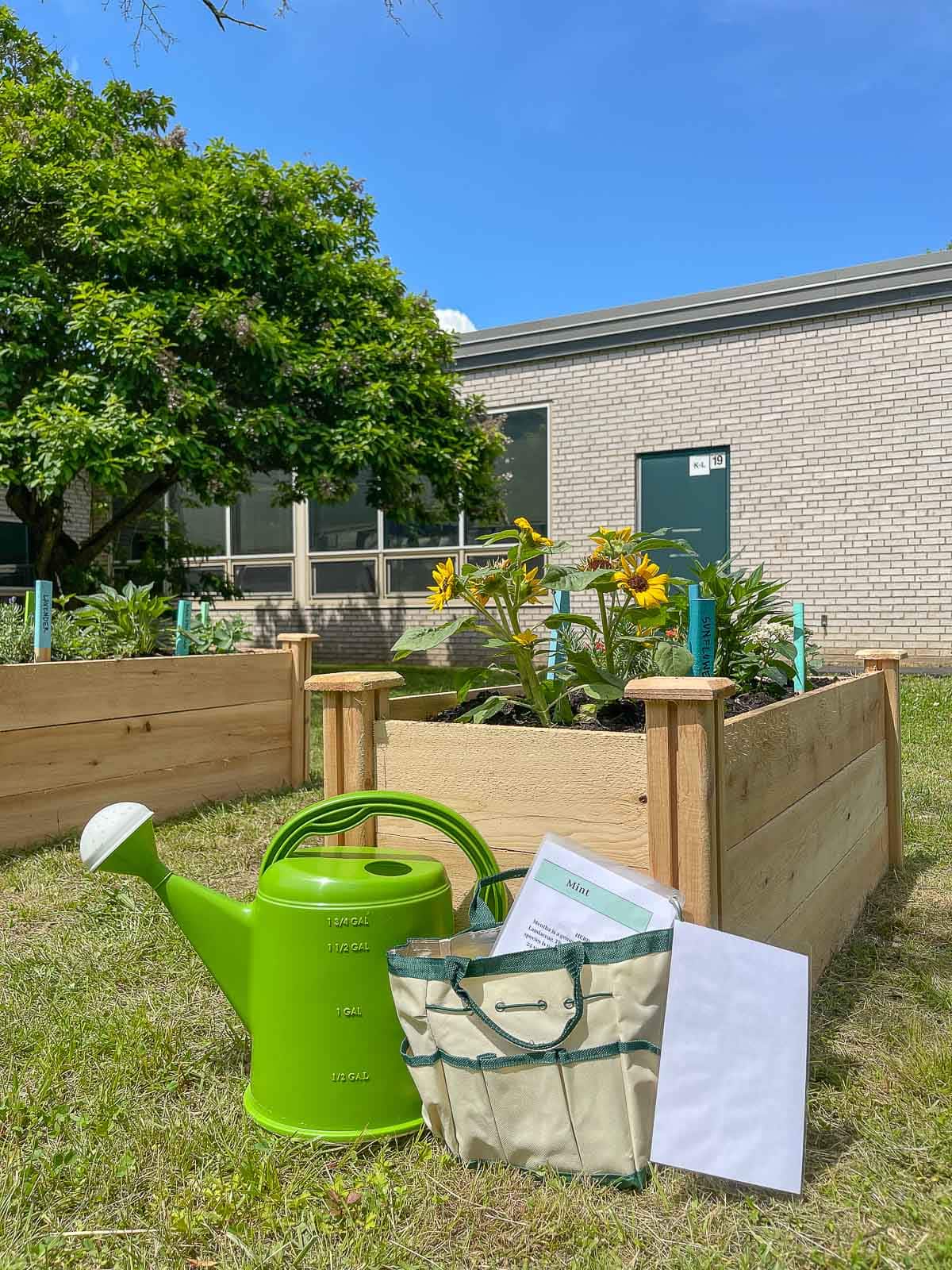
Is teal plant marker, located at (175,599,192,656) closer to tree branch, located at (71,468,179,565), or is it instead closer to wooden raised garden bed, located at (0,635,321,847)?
wooden raised garden bed, located at (0,635,321,847)

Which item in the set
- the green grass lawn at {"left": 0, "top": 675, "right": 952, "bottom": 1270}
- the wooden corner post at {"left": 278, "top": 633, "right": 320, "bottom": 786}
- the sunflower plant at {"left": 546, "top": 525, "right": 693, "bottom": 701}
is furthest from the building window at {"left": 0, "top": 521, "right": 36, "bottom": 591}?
the sunflower plant at {"left": 546, "top": 525, "right": 693, "bottom": 701}

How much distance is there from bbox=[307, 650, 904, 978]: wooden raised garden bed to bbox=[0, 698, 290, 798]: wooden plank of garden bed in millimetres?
1960

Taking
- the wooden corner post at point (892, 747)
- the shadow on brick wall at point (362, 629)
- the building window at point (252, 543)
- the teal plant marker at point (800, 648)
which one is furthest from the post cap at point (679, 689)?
the building window at point (252, 543)

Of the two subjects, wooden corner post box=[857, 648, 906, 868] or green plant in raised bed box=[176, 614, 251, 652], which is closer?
wooden corner post box=[857, 648, 906, 868]

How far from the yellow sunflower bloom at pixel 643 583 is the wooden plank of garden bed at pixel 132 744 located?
2516 mm

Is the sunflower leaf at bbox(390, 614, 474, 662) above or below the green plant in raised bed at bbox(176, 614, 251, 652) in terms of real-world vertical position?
above

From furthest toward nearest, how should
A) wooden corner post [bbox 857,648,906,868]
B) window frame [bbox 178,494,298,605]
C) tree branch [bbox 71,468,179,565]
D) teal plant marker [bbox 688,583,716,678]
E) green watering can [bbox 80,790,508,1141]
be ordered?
window frame [bbox 178,494,298,605] → tree branch [bbox 71,468,179,565] → wooden corner post [bbox 857,648,906,868] → teal plant marker [bbox 688,583,716,678] → green watering can [bbox 80,790,508,1141]

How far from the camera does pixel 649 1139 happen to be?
1428 mm

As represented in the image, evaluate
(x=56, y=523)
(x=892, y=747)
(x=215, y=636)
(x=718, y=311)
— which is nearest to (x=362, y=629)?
(x=56, y=523)

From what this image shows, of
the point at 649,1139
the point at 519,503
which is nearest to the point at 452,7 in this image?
the point at 649,1139

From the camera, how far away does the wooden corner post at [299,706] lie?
4520 millimetres

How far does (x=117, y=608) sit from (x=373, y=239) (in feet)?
19.0

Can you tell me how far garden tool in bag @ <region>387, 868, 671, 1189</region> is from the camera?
1.38m

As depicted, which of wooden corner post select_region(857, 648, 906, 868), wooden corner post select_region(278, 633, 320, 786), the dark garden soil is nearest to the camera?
the dark garden soil
